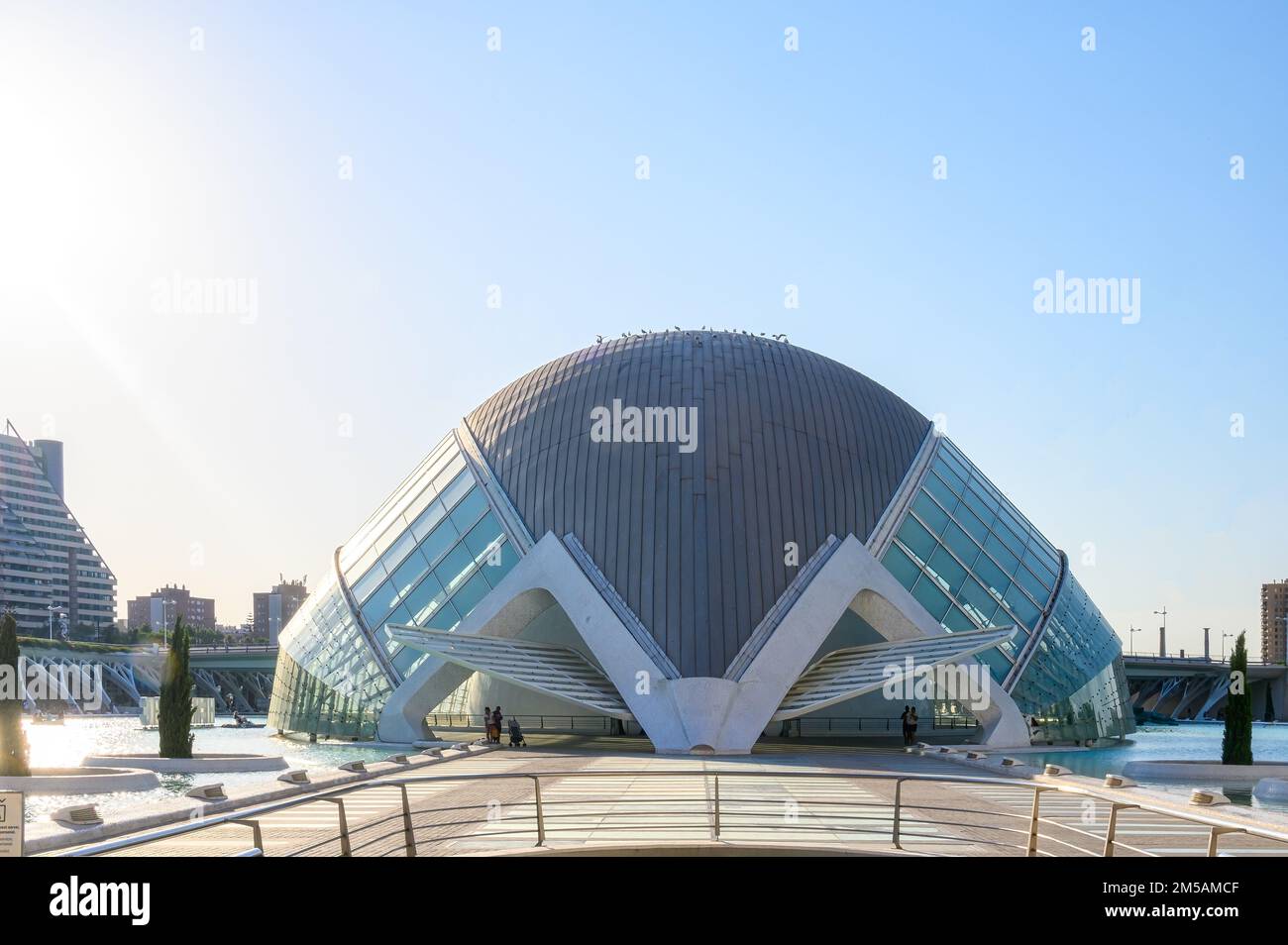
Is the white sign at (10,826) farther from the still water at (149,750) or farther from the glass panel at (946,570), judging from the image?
the glass panel at (946,570)

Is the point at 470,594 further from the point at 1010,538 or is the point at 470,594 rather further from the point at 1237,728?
the point at 1237,728

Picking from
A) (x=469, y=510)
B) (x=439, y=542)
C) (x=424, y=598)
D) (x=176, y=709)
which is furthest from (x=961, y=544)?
(x=176, y=709)

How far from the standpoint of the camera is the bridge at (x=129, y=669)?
83000 millimetres

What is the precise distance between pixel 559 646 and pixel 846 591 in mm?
7816

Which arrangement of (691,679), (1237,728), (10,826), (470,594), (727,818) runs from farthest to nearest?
1. (470,594)
2. (691,679)
3. (1237,728)
4. (727,818)
5. (10,826)

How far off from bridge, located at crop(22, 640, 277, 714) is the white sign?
241 feet

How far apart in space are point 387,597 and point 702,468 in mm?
10007

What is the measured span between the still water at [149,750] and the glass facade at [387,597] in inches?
55.4

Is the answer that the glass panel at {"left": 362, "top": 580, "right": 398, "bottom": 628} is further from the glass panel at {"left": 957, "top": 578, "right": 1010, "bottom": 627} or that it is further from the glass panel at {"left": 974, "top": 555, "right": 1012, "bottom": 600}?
the glass panel at {"left": 974, "top": 555, "right": 1012, "bottom": 600}

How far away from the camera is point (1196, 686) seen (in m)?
90.6

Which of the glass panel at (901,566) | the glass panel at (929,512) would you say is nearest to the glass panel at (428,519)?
the glass panel at (901,566)

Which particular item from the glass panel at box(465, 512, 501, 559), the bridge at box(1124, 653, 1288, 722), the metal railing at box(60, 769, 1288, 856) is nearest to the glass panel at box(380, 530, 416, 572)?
the glass panel at box(465, 512, 501, 559)

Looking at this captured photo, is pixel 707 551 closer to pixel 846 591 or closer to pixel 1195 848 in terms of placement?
pixel 846 591

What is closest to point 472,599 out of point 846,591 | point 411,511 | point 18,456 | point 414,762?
point 411,511
